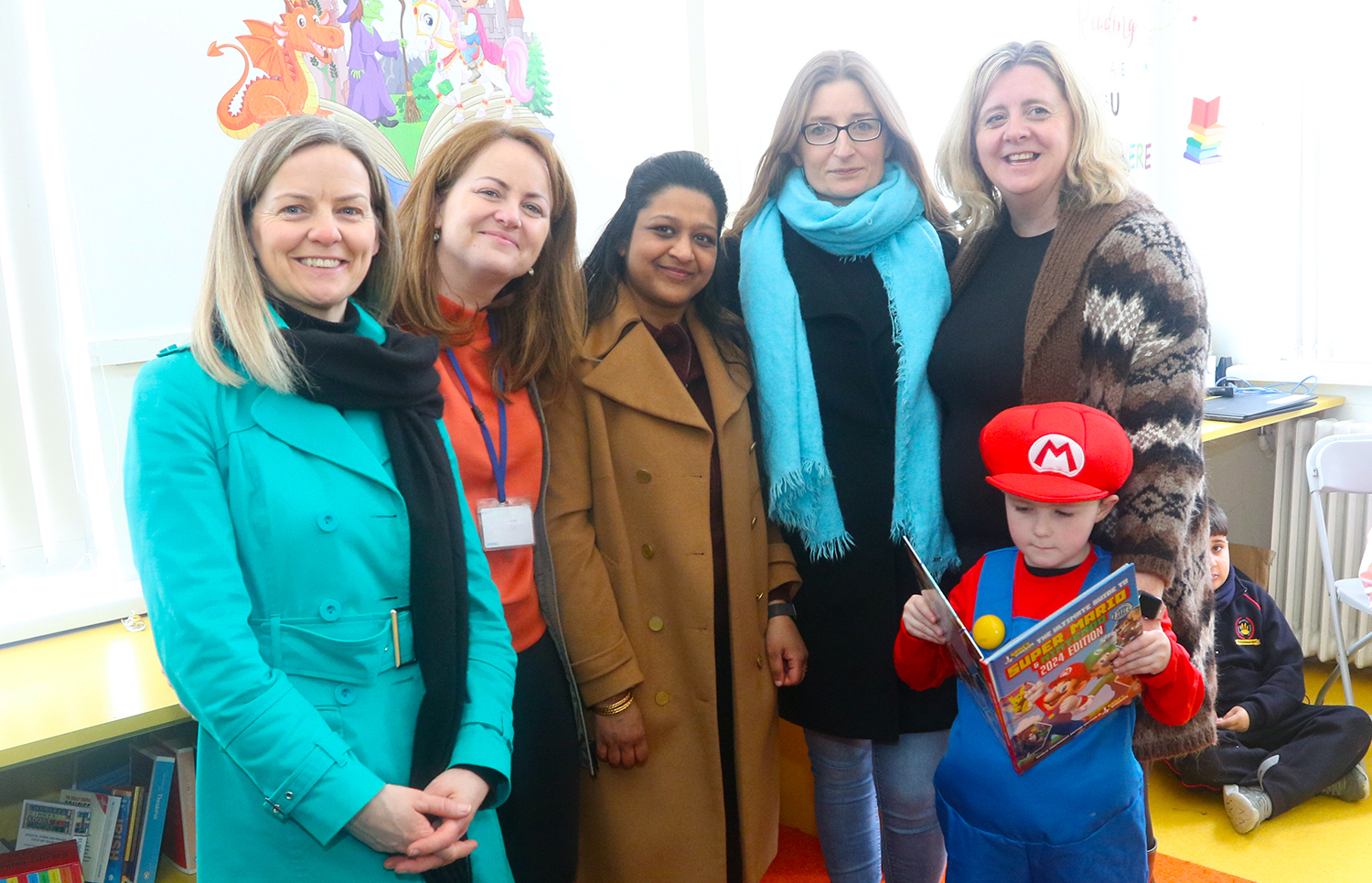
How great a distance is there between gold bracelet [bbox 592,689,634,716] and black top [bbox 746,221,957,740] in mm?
389

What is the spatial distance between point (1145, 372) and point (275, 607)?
1300 millimetres

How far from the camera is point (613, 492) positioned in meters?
1.65

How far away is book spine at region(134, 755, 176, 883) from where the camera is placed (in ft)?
5.90

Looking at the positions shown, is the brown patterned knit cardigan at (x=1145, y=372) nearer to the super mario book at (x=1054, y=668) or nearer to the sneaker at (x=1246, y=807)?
the super mario book at (x=1054, y=668)

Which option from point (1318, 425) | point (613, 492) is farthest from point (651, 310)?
point (1318, 425)

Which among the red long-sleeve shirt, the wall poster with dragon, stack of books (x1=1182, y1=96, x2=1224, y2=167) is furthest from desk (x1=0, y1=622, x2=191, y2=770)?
stack of books (x1=1182, y1=96, x2=1224, y2=167)

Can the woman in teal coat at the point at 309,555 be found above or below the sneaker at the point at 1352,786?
above

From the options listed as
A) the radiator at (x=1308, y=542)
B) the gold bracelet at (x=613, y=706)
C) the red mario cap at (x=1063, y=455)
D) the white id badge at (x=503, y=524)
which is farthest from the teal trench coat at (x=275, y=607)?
the radiator at (x=1308, y=542)

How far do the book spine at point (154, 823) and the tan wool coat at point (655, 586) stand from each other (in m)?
0.84

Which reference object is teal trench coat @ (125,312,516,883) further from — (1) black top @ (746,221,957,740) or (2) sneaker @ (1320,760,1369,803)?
(2) sneaker @ (1320,760,1369,803)

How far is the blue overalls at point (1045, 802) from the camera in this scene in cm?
138

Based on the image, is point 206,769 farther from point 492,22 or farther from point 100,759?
point 492,22

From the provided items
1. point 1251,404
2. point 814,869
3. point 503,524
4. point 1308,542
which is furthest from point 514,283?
point 1308,542

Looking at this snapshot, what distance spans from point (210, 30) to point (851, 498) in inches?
66.8
